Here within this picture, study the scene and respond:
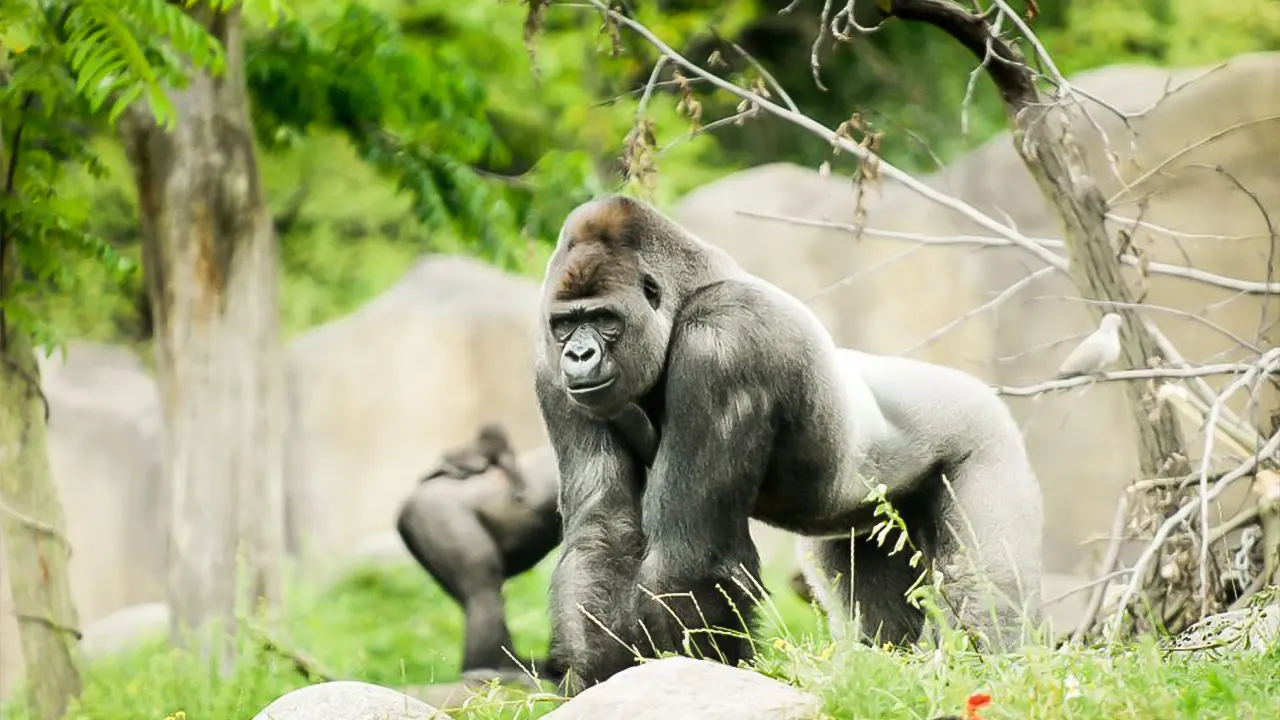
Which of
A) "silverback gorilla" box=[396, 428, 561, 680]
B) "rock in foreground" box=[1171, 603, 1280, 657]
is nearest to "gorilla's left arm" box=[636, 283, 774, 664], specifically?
"rock in foreground" box=[1171, 603, 1280, 657]

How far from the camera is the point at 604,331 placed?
3623 mm

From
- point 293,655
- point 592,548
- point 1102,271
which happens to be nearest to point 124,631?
point 293,655

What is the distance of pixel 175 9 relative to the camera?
4520 millimetres

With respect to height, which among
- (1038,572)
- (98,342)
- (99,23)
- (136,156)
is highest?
(99,23)

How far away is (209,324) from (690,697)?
3.98 metres

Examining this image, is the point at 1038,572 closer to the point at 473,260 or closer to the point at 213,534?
the point at 213,534

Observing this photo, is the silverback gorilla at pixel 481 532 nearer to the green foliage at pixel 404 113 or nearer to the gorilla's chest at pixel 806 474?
the green foliage at pixel 404 113

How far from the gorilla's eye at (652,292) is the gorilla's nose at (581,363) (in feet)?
0.79

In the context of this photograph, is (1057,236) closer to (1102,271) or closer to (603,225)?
(1102,271)

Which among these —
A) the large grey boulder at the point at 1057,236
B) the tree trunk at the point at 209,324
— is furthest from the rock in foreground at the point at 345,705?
the large grey boulder at the point at 1057,236

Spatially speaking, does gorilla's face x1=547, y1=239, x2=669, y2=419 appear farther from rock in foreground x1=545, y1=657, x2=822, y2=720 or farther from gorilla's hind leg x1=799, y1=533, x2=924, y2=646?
gorilla's hind leg x1=799, y1=533, x2=924, y2=646

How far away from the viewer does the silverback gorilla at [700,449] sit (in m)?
3.58

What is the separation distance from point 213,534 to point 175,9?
2.39m

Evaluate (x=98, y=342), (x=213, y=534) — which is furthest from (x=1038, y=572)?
(x=98, y=342)
